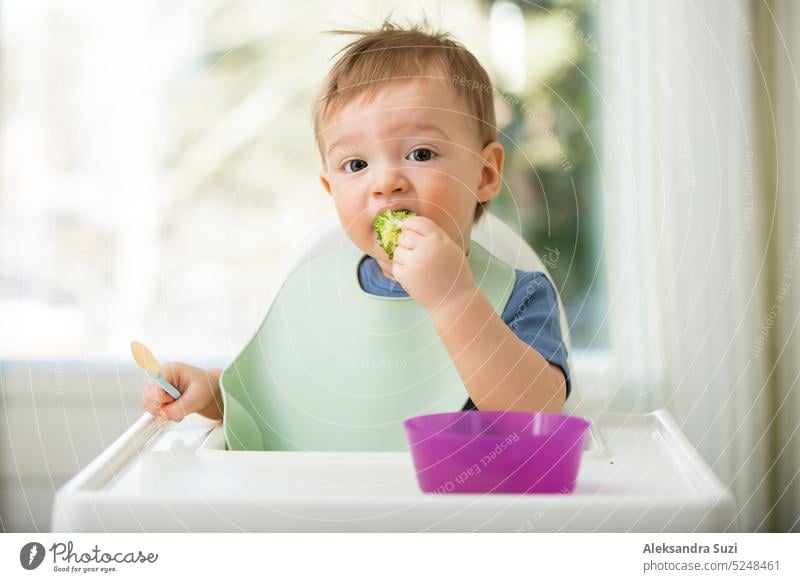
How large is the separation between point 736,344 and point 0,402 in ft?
3.21

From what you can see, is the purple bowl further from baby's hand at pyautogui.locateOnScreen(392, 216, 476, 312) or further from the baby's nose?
the baby's nose

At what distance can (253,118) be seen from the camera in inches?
46.8

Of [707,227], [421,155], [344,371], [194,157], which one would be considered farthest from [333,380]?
[707,227]

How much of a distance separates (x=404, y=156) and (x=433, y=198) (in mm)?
51

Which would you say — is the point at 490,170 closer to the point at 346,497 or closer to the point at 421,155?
the point at 421,155

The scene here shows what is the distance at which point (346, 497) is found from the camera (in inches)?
24.9

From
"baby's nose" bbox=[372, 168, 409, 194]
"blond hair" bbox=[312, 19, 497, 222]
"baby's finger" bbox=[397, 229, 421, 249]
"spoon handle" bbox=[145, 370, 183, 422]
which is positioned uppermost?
"blond hair" bbox=[312, 19, 497, 222]

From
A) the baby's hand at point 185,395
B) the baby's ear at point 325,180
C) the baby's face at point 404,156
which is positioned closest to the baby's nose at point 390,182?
the baby's face at point 404,156

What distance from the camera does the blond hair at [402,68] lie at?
3.00ft

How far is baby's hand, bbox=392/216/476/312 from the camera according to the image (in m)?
0.84

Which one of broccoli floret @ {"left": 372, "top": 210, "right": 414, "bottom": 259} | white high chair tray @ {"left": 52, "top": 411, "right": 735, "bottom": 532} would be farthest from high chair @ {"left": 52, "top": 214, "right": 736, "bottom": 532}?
broccoli floret @ {"left": 372, "top": 210, "right": 414, "bottom": 259}

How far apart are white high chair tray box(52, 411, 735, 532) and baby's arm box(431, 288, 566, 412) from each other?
11 centimetres

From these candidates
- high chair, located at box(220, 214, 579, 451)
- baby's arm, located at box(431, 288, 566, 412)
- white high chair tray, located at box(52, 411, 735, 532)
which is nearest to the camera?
white high chair tray, located at box(52, 411, 735, 532)

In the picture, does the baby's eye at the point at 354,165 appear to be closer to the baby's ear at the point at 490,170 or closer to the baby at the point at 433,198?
the baby at the point at 433,198
